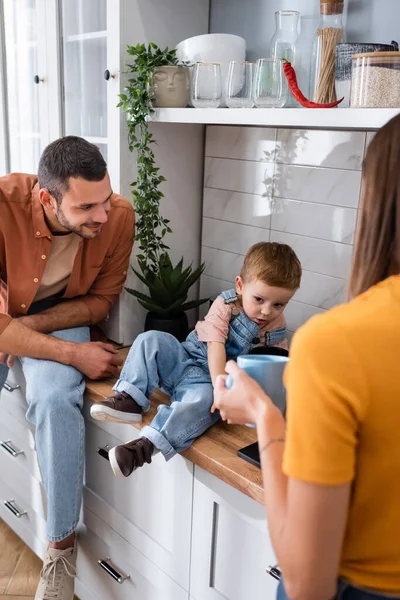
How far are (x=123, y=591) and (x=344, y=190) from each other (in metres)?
1.33

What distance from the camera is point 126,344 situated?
217 cm

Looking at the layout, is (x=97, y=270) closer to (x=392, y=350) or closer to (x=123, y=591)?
(x=123, y=591)

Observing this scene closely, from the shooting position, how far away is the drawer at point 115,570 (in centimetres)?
170

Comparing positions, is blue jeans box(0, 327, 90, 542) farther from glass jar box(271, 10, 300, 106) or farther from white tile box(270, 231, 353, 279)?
glass jar box(271, 10, 300, 106)

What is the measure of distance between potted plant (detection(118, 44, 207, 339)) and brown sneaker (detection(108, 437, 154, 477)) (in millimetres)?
567

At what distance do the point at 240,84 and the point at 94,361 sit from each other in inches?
34.9

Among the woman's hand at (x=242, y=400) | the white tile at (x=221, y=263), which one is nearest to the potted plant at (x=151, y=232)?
the white tile at (x=221, y=263)

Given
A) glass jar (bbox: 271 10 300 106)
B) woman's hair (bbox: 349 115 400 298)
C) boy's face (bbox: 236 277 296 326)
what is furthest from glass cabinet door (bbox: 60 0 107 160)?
woman's hair (bbox: 349 115 400 298)

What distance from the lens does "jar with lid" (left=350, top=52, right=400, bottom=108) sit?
4.42 ft

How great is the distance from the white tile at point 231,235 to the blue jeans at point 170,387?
0.55 metres

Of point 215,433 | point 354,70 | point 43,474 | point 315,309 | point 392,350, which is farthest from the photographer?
point 315,309

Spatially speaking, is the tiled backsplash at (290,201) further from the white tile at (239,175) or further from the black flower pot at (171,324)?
the black flower pot at (171,324)

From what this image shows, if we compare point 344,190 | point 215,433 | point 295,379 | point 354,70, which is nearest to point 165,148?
point 344,190

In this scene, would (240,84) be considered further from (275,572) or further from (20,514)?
(20,514)
